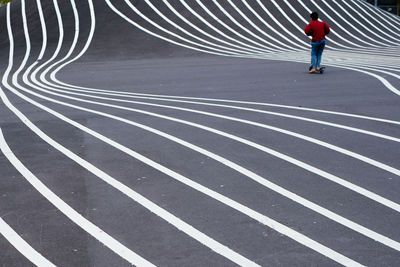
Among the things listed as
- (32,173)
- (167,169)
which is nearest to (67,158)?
(32,173)

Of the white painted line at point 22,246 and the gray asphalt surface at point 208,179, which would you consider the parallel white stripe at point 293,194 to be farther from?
the white painted line at point 22,246

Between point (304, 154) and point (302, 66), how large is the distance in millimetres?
12099

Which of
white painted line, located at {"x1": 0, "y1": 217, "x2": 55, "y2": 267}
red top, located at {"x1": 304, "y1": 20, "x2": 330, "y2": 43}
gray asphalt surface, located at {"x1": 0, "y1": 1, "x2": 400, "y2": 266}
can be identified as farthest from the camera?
red top, located at {"x1": 304, "y1": 20, "x2": 330, "y2": 43}

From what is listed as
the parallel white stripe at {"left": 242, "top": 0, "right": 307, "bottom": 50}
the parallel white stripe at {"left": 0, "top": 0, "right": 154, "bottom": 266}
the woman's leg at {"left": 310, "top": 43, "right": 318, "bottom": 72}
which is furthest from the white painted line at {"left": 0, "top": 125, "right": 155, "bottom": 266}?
the parallel white stripe at {"left": 242, "top": 0, "right": 307, "bottom": 50}

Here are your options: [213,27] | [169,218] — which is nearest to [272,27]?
[213,27]

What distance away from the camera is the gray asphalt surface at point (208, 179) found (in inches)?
234

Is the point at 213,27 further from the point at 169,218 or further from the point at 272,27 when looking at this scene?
the point at 169,218

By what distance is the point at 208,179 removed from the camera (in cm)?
811

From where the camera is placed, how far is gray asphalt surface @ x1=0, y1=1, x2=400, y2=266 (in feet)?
19.5

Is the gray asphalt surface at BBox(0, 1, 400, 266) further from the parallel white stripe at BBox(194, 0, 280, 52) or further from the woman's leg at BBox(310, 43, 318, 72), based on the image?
the parallel white stripe at BBox(194, 0, 280, 52)

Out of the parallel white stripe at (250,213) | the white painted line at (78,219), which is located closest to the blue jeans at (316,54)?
the parallel white stripe at (250,213)

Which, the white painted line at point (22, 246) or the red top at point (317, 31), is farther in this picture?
the red top at point (317, 31)

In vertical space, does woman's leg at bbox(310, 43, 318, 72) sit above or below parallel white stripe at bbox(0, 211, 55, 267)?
below

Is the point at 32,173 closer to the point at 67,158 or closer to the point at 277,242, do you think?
the point at 67,158
